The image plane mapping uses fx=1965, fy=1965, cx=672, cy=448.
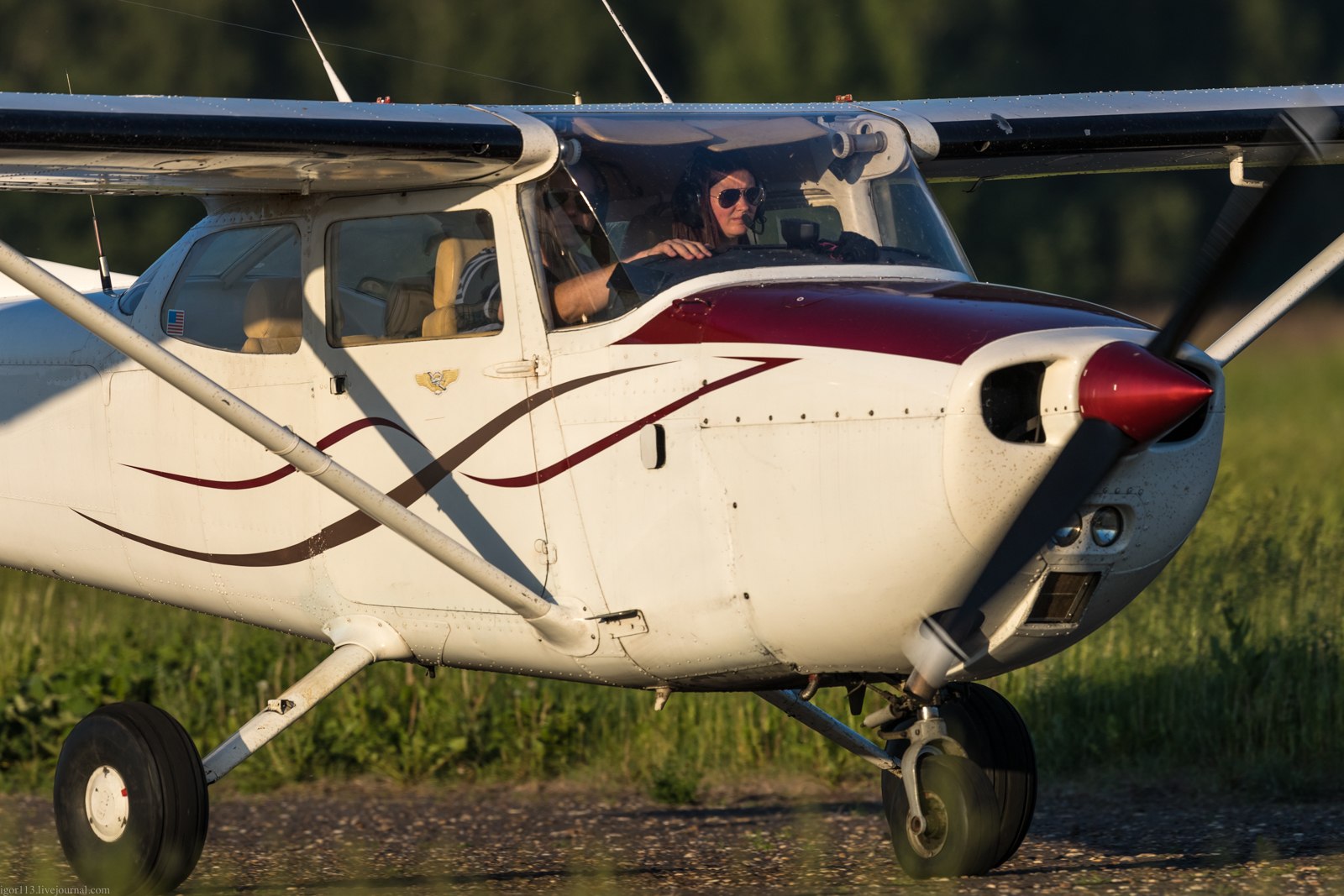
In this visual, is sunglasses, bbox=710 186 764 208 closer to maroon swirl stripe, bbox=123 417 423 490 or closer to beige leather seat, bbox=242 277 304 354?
maroon swirl stripe, bbox=123 417 423 490

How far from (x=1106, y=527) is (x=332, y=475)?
2381 mm

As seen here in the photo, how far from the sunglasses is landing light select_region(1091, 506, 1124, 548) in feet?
5.25

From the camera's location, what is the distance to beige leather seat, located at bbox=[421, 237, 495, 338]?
21.6 feet

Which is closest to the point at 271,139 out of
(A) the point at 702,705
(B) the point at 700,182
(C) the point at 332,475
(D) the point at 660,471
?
(C) the point at 332,475

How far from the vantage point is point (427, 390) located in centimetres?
656

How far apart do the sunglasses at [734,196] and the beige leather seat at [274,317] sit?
63.3 inches

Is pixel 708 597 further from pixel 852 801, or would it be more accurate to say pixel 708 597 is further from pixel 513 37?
pixel 513 37

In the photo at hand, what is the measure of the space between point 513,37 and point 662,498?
3558cm

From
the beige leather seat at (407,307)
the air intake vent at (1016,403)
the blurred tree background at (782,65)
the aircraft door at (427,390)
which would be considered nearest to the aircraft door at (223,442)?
the aircraft door at (427,390)

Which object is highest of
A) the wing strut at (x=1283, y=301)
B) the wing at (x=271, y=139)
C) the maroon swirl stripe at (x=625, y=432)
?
the wing at (x=271, y=139)

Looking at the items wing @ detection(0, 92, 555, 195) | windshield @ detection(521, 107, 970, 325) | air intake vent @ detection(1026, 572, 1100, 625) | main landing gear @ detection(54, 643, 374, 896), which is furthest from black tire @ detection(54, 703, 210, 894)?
air intake vent @ detection(1026, 572, 1100, 625)

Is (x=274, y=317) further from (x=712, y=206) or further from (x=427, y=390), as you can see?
(x=712, y=206)

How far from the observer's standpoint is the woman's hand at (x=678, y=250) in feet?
20.4

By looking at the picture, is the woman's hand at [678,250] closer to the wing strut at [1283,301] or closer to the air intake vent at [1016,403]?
the air intake vent at [1016,403]
